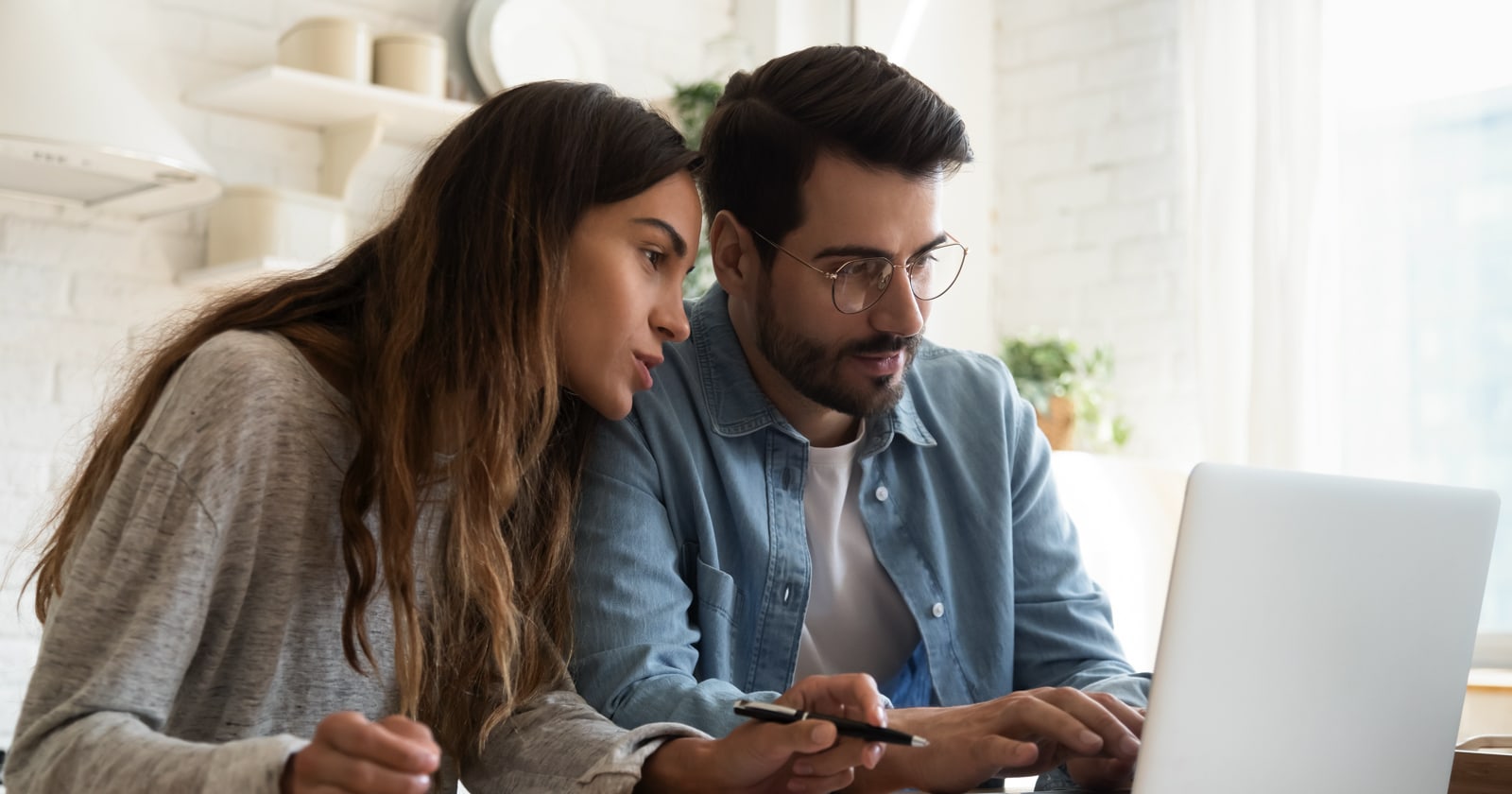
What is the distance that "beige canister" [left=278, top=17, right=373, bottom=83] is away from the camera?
2.79 m

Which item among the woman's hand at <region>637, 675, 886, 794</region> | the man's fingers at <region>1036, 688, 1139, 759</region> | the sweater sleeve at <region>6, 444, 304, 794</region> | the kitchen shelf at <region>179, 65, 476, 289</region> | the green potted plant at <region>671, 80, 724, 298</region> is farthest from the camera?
the green potted plant at <region>671, 80, 724, 298</region>

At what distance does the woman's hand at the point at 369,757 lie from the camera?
28.6 inches

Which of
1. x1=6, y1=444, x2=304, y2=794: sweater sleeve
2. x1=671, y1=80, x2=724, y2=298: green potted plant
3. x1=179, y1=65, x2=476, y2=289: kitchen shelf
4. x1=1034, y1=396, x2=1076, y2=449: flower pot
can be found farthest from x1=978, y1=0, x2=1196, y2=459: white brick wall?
x1=6, y1=444, x2=304, y2=794: sweater sleeve

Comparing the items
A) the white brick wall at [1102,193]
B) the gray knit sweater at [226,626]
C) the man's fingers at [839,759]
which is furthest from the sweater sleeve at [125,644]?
the white brick wall at [1102,193]

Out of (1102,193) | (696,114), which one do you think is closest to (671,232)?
(696,114)

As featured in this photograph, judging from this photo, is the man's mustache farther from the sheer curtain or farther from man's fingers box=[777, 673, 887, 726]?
the sheer curtain

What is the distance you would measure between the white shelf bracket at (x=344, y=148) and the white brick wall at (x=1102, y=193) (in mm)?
1678

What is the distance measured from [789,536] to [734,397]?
0.16 m

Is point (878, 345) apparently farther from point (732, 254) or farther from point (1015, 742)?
point (1015, 742)

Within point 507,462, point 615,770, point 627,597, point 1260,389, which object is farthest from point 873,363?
point 1260,389

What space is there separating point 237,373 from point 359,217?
2122 mm

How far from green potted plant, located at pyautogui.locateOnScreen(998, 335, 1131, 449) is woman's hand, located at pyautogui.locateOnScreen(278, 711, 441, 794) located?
2473 mm

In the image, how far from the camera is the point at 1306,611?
3.01 feet

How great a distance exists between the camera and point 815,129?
5.12 ft
